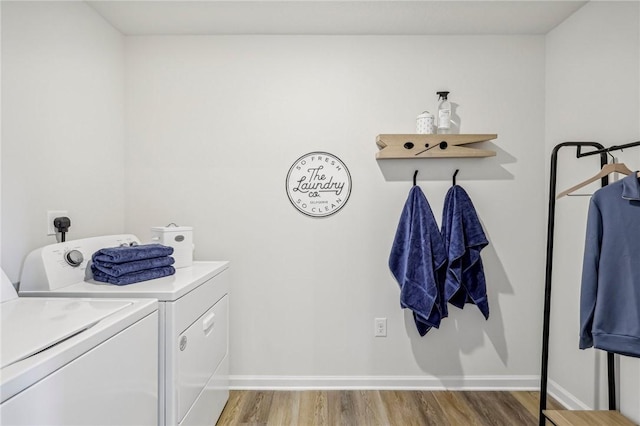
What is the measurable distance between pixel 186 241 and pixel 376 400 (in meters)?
1.55

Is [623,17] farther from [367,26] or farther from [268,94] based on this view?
[268,94]

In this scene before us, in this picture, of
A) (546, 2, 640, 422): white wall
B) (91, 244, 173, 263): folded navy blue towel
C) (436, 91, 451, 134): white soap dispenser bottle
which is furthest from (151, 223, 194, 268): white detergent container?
(546, 2, 640, 422): white wall

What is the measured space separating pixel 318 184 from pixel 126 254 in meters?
1.22

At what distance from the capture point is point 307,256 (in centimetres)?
234

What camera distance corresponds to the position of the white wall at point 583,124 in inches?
67.2

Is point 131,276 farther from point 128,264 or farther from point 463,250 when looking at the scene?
point 463,250

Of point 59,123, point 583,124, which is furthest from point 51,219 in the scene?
point 583,124

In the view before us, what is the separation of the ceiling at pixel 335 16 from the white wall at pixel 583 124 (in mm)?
237

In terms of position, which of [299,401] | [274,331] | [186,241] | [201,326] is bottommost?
[299,401]

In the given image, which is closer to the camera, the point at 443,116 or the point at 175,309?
the point at 175,309

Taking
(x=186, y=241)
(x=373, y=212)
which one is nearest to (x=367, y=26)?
(x=373, y=212)

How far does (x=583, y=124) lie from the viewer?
6.56 ft

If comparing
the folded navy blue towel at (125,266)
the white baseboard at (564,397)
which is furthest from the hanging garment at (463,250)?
the folded navy blue towel at (125,266)

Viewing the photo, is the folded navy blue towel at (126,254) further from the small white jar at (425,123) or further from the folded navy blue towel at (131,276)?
the small white jar at (425,123)
